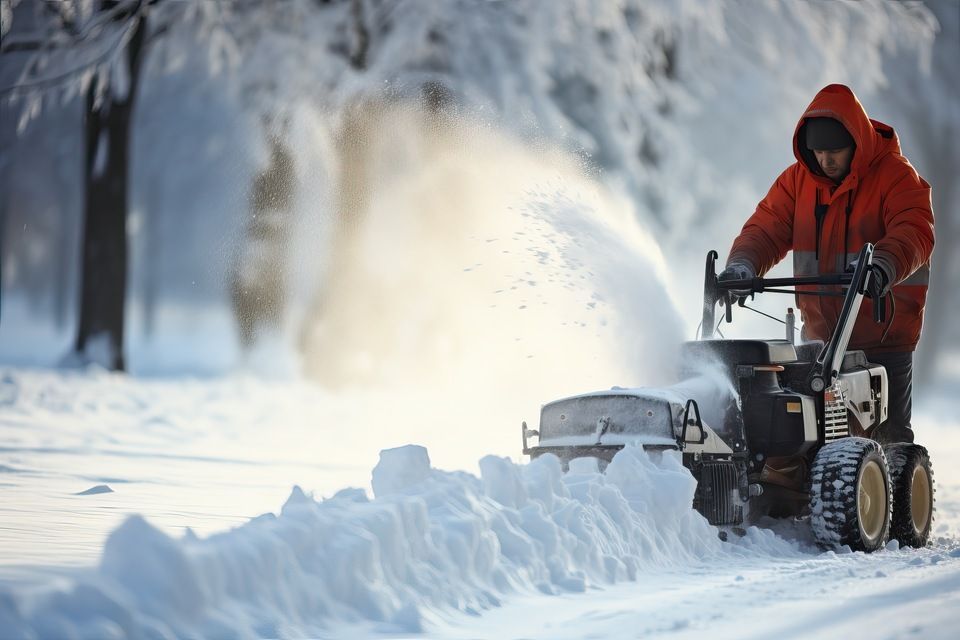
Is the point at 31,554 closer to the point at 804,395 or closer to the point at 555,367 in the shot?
the point at 804,395

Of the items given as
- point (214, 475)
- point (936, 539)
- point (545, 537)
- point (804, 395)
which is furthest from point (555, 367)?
point (545, 537)

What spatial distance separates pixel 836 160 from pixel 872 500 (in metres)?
2.10

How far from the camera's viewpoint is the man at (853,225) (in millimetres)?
6688

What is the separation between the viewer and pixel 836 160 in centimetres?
687

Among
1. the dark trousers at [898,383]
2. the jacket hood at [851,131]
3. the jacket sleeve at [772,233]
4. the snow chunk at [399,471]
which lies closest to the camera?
the snow chunk at [399,471]

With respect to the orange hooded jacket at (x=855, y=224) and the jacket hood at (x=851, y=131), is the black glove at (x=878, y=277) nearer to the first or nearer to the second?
the orange hooded jacket at (x=855, y=224)

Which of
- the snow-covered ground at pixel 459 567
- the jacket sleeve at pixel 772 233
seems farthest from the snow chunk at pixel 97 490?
the jacket sleeve at pixel 772 233

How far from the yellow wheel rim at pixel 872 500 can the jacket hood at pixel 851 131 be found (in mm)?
1876

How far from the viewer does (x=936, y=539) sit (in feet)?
24.4

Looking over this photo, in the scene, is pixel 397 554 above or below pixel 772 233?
below

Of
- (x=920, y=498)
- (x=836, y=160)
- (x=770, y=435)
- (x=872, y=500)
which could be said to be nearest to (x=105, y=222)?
(x=836, y=160)

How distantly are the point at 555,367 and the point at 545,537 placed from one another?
8.59 m

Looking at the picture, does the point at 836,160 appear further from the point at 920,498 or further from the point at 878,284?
the point at 920,498

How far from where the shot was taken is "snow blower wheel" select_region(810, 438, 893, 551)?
5664mm
